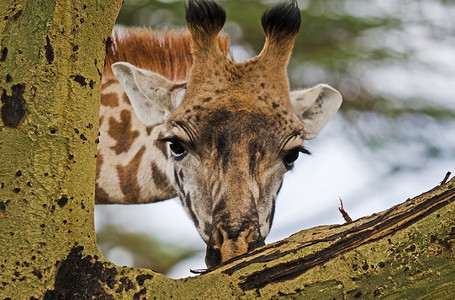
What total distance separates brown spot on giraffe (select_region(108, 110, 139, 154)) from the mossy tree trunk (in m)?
3.49

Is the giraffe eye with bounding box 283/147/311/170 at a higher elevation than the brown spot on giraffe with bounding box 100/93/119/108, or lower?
lower

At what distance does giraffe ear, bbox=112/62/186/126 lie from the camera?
451 centimetres

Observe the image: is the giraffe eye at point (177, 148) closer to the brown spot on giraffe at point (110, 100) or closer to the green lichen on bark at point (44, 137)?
the brown spot on giraffe at point (110, 100)

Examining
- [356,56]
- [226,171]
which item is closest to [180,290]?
[226,171]

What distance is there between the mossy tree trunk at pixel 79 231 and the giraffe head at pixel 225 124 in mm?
1321

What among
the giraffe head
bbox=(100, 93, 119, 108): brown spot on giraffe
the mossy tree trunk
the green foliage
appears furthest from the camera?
the green foliage

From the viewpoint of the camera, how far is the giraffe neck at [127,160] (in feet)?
17.1

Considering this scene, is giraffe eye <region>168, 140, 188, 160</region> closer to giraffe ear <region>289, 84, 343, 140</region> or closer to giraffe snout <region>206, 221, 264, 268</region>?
giraffe snout <region>206, 221, 264, 268</region>

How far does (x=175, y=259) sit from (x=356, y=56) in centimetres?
406

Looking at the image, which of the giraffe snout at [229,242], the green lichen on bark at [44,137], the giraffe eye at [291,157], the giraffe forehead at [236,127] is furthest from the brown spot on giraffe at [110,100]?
the green lichen on bark at [44,137]

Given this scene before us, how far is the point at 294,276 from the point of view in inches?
73.7

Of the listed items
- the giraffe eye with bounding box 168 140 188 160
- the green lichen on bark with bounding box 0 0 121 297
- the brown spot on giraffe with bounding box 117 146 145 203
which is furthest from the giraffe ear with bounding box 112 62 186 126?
the green lichen on bark with bounding box 0 0 121 297

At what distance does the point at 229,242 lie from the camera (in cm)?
317

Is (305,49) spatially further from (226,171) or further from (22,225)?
(22,225)
